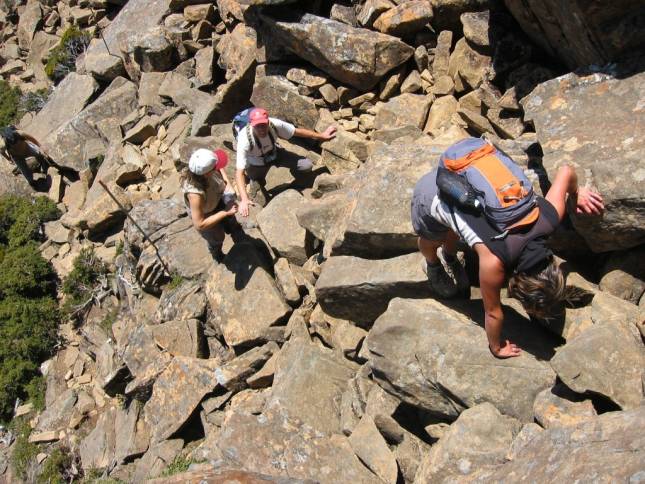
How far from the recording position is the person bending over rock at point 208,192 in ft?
26.5

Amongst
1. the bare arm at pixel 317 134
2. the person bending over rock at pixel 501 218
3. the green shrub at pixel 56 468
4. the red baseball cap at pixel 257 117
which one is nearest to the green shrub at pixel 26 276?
the green shrub at pixel 56 468

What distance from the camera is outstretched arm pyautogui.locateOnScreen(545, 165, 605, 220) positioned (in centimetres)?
504

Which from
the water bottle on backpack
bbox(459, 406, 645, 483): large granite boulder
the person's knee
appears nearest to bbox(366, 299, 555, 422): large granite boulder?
bbox(459, 406, 645, 483): large granite boulder

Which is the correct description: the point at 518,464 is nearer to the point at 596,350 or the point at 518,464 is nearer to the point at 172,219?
the point at 596,350

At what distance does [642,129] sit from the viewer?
594 cm

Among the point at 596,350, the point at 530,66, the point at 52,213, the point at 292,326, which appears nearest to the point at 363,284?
the point at 292,326

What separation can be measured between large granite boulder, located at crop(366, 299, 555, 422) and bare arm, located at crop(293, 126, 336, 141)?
479 cm

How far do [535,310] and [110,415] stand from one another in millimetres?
8747

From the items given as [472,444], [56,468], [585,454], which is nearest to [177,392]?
[56,468]

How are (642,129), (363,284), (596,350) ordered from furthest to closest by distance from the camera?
(363,284), (642,129), (596,350)

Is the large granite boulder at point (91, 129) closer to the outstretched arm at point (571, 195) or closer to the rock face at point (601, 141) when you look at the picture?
the rock face at point (601, 141)

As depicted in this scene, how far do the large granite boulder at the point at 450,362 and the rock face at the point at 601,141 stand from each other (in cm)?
135

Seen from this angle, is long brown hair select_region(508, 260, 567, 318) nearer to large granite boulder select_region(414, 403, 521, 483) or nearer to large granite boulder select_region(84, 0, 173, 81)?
large granite boulder select_region(414, 403, 521, 483)

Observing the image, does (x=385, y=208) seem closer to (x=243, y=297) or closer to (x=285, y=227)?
(x=285, y=227)
